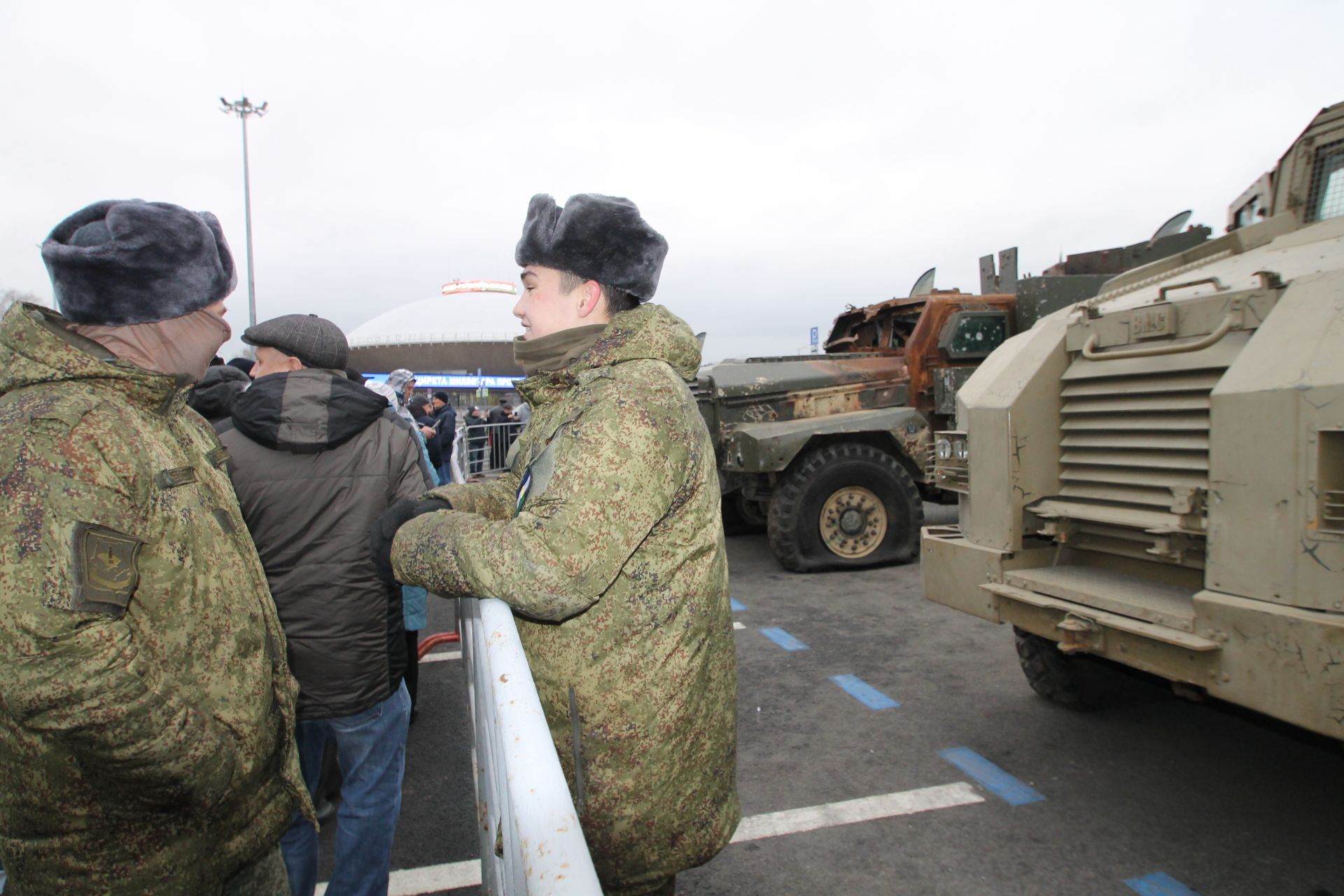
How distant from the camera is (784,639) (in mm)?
5156

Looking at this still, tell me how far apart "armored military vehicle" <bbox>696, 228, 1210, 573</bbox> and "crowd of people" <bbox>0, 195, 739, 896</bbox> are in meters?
4.97

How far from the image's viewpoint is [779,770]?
3.44 meters

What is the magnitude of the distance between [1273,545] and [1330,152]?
87.2 inches

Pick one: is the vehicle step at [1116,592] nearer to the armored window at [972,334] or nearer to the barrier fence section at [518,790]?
the barrier fence section at [518,790]

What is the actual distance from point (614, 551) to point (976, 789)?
2551 mm

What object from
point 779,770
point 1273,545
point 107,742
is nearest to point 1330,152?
point 1273,545

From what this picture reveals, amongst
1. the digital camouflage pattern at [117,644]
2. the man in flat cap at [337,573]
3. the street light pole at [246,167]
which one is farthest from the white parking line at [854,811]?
the street light pole at [246,167]

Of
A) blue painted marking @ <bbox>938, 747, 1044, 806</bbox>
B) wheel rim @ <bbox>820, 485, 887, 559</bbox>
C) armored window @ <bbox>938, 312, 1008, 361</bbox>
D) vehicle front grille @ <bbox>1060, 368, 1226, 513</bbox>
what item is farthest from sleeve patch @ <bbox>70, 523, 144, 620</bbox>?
armored window @ <bbox>938, 312, 1008, 361</bbox>

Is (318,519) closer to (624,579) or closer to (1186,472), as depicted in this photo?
(624,579)

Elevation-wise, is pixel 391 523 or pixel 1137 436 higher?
pixel 1137 436

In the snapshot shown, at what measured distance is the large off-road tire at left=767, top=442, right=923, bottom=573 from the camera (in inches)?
261

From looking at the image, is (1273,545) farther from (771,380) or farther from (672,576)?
(771,380)

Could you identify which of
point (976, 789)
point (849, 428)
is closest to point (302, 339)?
point (976, 789)

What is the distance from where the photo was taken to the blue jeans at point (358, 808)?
220cm
